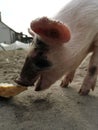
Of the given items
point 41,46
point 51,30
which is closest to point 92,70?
point 41,46

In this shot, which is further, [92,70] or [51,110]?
[92,70]

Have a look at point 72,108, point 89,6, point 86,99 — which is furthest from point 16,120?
point 89,6

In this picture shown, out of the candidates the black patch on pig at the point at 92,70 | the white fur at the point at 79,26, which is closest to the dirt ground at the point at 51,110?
the black patch on pig at the point at 92,70

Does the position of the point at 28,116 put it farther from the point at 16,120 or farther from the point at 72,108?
the point at 72,108

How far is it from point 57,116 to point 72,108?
235 millimetres

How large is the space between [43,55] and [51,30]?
0.85 ft

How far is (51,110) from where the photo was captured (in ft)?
9.12

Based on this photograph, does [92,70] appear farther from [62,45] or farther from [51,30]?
[51,30]

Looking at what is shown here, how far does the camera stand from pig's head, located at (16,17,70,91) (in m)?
2.67

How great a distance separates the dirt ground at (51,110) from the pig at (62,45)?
0.14m

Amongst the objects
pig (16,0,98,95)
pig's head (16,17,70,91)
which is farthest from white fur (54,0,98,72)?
pig's head (16,17,70,91)

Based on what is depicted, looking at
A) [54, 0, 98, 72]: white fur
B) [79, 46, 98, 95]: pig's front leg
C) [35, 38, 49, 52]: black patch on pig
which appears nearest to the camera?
[35, 38, 49, 52]: black patch on pig

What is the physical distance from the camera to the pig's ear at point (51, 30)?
257 centimetres

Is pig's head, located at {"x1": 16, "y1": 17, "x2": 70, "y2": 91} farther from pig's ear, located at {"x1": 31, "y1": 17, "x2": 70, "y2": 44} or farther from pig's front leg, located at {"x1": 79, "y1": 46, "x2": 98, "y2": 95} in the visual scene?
pig's front leg, located at {"x1": 79, "y1": 46, "x2": 98, "y2": 95}
